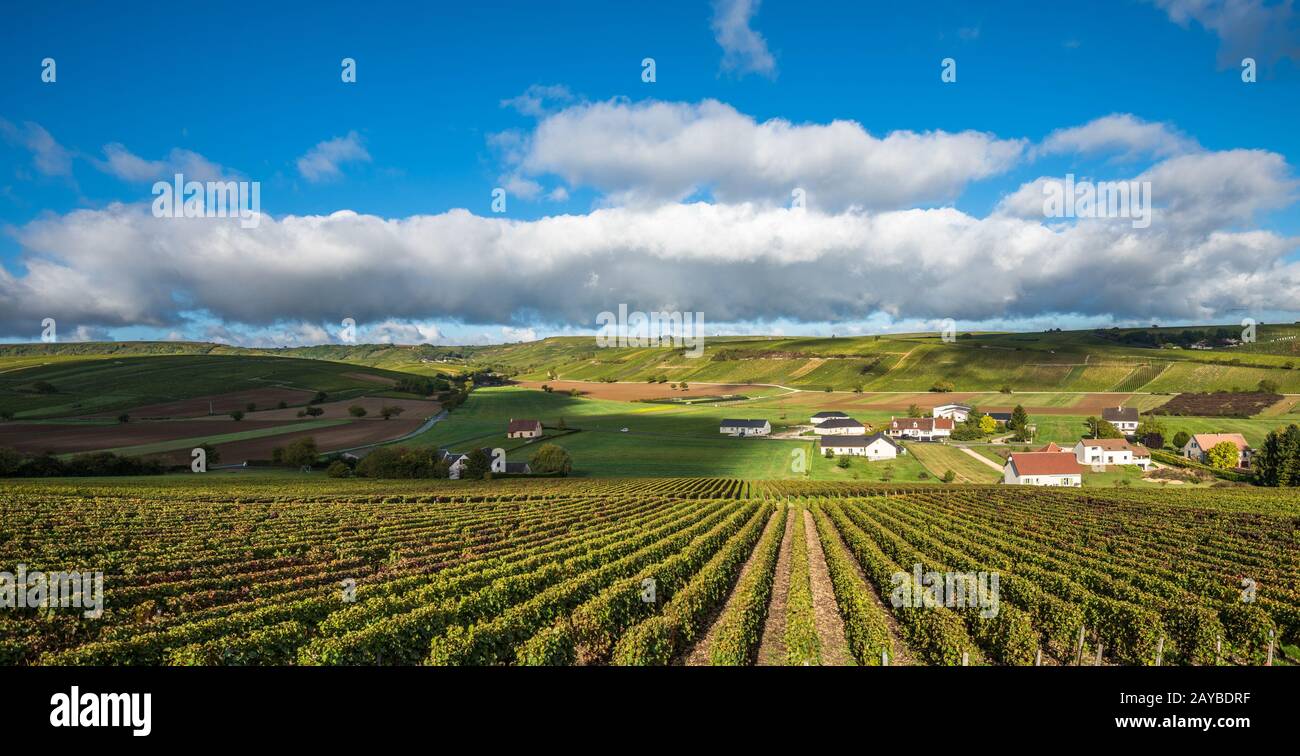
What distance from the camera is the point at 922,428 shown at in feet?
363

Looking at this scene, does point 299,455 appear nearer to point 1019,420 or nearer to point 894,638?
point 894,638

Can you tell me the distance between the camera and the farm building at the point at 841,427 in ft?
353

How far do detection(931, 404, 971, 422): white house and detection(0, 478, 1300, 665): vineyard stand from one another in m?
78.8

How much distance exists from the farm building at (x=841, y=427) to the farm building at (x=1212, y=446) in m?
49.2

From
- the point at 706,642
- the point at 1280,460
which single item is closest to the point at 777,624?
the point at 706,642

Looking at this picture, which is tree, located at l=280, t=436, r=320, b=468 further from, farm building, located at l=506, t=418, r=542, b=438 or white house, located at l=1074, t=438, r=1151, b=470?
white house, located at l=1074, t=438, r=1151, b=470

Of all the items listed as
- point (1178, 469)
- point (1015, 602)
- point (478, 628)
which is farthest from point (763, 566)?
point (1178, 469)

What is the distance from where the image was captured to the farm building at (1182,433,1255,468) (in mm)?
80000

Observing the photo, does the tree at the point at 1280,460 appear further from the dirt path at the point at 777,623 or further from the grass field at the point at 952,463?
the dirt path at the point at 777,623

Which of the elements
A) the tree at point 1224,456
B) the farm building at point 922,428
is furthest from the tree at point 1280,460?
the farm building at point 922,428

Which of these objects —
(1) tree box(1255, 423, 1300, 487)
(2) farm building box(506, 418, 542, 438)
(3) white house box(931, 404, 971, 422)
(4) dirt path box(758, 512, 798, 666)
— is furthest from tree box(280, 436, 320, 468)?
(1) tree box(1255, 423, 1300, 487)
